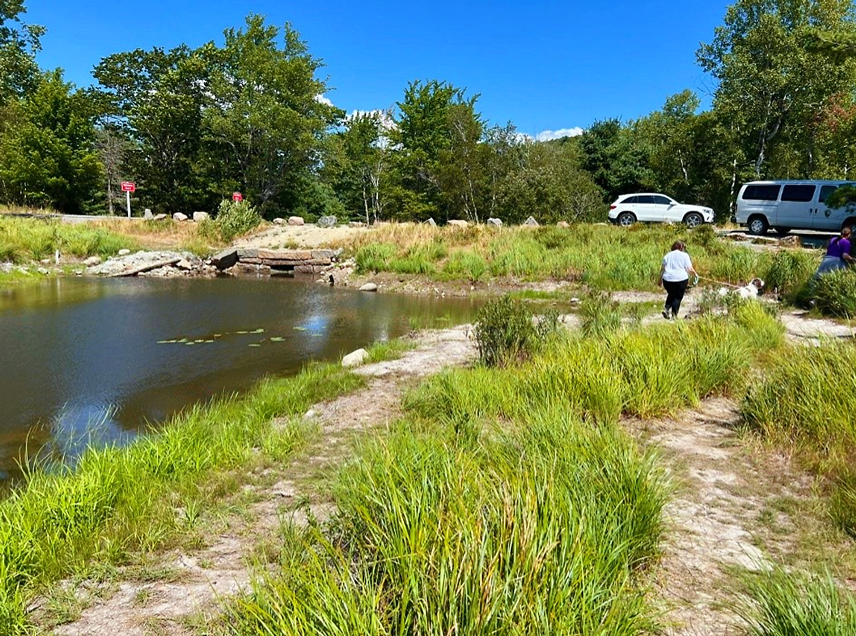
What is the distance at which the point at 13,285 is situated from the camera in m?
17.2

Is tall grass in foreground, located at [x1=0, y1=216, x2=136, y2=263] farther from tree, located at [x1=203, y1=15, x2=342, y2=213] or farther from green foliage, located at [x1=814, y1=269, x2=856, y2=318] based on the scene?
green foliage, located at [x1=814, y1=269, x2=856, y2=318]

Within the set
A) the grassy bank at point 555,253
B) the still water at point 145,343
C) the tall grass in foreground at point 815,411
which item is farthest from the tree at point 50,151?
the tall grass in foreground at point 815,411

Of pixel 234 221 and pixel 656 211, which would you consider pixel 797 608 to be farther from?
pixel 234 221

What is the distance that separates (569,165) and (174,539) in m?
42.8

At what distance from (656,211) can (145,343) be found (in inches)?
926

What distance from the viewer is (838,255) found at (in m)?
11.7

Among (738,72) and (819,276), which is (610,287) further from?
(738,72)

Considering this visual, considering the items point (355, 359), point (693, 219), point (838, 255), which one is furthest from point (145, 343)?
point (693, 219)

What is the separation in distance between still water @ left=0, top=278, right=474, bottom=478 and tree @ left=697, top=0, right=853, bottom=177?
26.2 meters

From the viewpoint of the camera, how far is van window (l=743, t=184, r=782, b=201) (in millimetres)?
23156

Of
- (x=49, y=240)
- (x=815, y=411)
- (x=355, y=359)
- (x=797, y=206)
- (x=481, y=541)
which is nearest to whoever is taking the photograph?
(x=481, y=541)

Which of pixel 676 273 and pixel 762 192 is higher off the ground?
pixel 762 192

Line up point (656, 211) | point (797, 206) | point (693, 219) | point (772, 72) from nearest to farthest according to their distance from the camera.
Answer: point (797, 206)
point (693, 219)
point (656, 211)
point (772, 72)

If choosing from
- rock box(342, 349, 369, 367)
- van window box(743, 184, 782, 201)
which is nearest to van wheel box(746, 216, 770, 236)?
van window box(743, 184, 782, 201)
